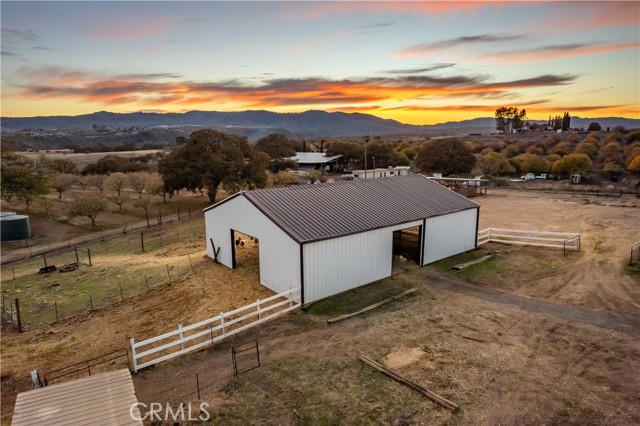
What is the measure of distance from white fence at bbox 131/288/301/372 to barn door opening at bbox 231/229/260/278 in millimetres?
4227

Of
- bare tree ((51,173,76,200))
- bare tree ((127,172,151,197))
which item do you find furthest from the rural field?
bare tree ((51,173,76,200))

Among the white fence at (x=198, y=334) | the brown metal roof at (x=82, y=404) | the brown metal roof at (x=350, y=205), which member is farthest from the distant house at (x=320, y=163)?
the brown metal roof at (x=82, y=404)

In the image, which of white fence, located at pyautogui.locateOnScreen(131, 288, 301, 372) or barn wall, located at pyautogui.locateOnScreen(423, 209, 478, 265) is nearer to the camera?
white fence, located at pyautogui.locateOnScreen(131, 288, 301, 372)

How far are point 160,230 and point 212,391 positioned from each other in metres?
26.3

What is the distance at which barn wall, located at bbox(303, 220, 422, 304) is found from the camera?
15.1m

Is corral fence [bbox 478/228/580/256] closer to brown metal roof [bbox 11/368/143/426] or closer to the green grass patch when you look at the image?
the green grass patch

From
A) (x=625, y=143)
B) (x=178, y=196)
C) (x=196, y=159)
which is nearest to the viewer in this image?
(x=196, y=159)

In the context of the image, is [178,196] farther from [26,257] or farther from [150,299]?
[150,299]

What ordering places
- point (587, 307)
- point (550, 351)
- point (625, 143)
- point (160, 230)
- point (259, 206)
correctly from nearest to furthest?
point (550, 351)
point (587, 307)
point (259, 206)
point (160, 230)
point (625, 143)

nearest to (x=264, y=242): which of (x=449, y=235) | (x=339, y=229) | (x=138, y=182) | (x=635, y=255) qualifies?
(x=339, y=229)

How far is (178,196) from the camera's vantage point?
52062 mm

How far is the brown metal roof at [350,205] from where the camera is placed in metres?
16.1

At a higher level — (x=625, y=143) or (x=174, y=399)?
(x=625, y=143)

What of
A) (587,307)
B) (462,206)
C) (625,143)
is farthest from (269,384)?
(625,143)
